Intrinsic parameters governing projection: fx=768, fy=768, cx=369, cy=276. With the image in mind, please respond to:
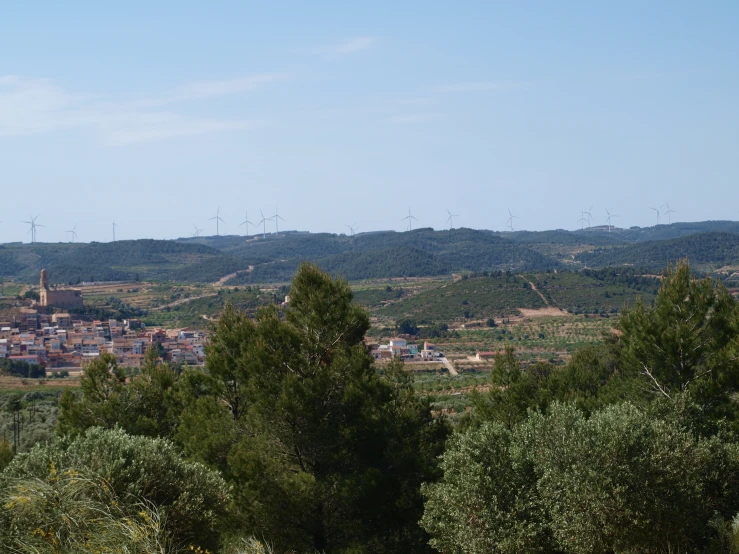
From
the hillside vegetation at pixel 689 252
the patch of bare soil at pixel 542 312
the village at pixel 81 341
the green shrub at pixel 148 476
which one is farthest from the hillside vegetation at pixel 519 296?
the green shrub at pixel 148 476

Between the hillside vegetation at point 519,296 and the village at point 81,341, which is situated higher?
the hillside vegetation at point 519,296

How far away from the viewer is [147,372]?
22.9 meters

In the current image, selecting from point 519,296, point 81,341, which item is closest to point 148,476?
point 81,341

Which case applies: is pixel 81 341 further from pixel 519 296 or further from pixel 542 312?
pixel 519 296

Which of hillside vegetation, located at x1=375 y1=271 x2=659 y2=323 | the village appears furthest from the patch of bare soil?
the village

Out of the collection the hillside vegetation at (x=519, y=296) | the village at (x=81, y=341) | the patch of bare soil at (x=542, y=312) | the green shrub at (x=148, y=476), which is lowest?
the village at (x=81, y=341)

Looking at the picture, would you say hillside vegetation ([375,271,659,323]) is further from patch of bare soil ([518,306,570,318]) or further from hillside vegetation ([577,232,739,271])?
hillside vegetation ([577,232,739,271])

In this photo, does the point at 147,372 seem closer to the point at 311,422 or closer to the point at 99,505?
the point at 311,422

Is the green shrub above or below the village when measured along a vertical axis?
above

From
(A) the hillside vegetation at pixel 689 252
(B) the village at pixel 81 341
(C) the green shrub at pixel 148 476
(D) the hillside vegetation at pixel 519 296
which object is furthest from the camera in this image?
(A) the hillside vegetation at pixel 689 252

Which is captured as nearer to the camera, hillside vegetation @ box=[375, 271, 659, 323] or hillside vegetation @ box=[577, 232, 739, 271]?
hillside vegetation @ box=[375, 271, 659, 323]

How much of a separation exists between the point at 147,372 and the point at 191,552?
12.6 m

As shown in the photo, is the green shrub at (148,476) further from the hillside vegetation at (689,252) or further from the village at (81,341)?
the hillside vegetation at (689,252)

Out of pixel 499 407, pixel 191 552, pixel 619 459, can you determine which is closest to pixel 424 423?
pixel 499 407
